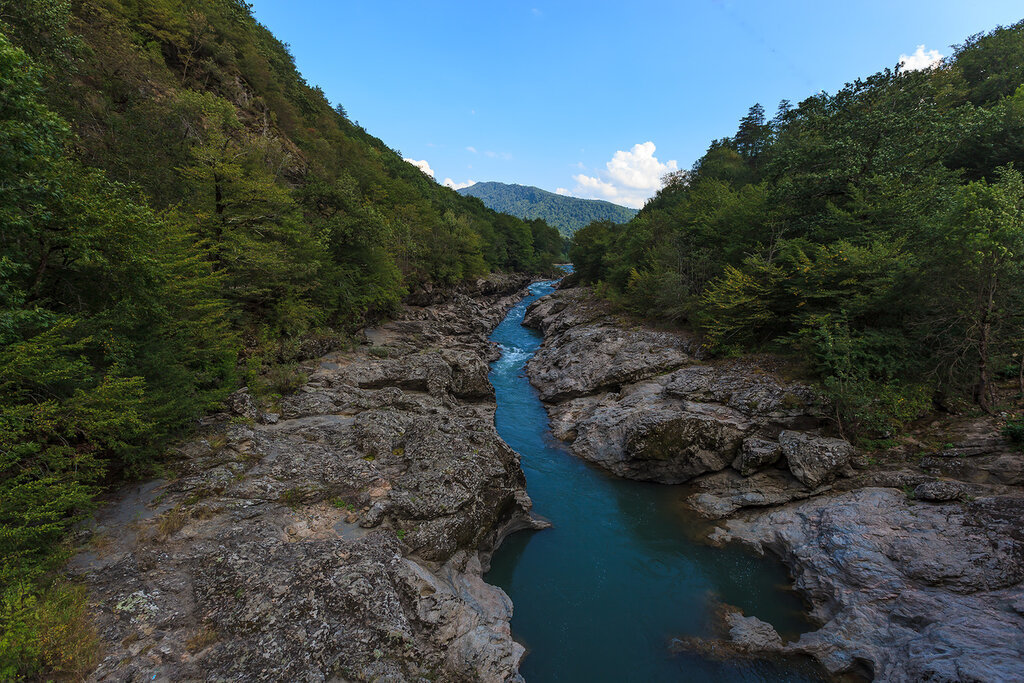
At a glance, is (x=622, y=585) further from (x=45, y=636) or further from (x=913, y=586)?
(x=45, y=636)

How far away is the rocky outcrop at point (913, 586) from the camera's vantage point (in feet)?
23.4

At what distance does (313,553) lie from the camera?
25.3 feet

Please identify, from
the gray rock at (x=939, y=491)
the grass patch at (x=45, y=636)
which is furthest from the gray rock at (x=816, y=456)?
the grass patch at (x=45, y=636)

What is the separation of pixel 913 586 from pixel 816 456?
4494 millimetres

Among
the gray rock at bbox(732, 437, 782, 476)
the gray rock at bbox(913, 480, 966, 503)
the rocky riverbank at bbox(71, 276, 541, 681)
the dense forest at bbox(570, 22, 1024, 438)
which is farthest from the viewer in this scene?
the gray rock at bbox(732, 437, 782, 476)

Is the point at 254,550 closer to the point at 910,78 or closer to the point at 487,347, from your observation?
the point at 487,347

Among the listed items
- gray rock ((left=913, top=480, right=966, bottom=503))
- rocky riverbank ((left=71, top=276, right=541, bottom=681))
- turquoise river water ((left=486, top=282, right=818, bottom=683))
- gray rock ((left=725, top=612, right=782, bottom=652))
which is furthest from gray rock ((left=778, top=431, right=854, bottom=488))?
rocky riverbank ((left=71, top=276, right=541, bottom=681))

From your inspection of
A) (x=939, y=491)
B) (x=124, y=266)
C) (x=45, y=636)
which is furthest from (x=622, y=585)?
(x=124, y=266)

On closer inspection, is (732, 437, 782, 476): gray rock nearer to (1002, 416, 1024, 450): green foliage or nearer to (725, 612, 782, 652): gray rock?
(1002, 416, 1024, 450): green foliage

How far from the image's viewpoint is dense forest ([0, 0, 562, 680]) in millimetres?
5828

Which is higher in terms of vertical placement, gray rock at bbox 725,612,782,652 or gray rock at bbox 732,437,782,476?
gray rock at bbox 732,437,782,476

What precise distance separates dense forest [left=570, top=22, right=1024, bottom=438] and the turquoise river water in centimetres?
717

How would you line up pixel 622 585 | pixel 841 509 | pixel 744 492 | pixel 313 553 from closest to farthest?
pixel 313 553 < pixel 622 585 < pixel 841 509 < pixel 744 492

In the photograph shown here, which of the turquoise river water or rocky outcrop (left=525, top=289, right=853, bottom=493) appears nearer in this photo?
the turquoise river water
